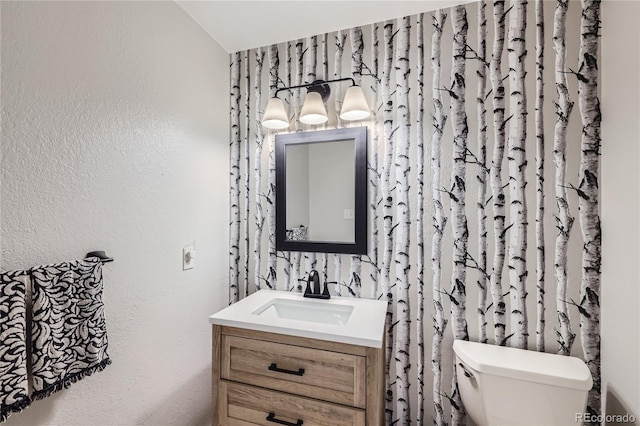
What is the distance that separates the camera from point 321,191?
166 cm

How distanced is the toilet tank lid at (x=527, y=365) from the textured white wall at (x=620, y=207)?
13cm

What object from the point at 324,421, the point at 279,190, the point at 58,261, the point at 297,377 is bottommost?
the point at 324,421

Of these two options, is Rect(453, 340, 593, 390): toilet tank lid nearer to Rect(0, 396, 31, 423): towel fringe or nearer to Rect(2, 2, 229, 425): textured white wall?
Rect(2, 2, 229, 425): textured white wall

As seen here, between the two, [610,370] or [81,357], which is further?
[610,370]

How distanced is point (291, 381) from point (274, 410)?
0.16 m

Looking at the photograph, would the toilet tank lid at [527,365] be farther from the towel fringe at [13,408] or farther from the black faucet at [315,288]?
the towel fringe at [13,408]

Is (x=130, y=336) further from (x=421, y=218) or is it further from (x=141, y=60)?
(x=421, y=218)

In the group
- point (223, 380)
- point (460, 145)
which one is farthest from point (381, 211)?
point (223, 380)

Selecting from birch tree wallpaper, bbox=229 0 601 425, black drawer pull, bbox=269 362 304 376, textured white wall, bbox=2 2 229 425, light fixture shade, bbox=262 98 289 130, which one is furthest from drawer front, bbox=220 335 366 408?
light fixture shade, bbox=262 98 289 130

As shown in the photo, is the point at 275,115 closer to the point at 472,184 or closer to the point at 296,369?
the point at 472,184

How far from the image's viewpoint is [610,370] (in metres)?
1.18

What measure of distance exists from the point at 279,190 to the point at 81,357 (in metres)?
1.12

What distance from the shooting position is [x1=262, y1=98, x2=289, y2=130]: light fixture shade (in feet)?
5.30

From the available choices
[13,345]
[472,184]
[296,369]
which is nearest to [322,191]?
[472,184]
